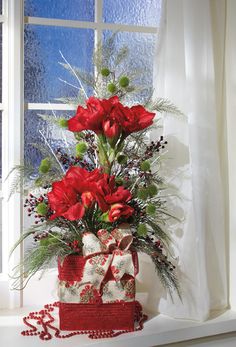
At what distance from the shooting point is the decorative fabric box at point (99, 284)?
1872 mm

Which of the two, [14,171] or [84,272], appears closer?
[84,272]

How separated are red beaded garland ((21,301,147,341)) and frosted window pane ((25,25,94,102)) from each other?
0.74m

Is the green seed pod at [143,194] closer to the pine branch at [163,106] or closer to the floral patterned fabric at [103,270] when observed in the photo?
the floral patterned fabric at [103,270]

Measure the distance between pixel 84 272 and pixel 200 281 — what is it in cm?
43

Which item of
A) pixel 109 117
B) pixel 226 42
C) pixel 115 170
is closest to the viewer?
pixel 109 117

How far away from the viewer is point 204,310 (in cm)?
207

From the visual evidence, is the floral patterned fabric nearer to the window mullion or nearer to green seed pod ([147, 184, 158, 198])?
green seed pod ([147, 184, 158, 198])

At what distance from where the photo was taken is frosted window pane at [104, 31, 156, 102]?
7.44ft

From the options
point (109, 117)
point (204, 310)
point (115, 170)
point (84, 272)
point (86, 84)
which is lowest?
point (204, 310)

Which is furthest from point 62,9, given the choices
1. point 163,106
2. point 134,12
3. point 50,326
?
point 50,326

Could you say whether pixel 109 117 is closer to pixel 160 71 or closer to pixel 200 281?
pixel 160 71

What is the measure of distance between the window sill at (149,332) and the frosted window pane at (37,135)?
54 centimetres

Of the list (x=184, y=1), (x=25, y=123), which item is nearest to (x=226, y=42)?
(x=184, y=1)

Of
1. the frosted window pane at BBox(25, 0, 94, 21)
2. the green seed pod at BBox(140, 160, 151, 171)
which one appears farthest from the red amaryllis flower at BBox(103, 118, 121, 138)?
the frosted window pane at BBox(25, 0, 94, 21)
